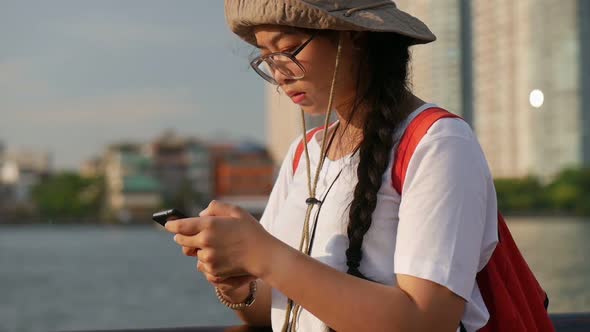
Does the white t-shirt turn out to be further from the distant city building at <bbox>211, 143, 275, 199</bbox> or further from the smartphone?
the distant city building at <bbox>211, 143, 275, 199</bbox>

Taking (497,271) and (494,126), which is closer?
(497,271)

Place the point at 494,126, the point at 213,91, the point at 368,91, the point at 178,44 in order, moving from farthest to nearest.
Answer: the point at 178,44 → the point at 213,91 → the point at 494,126 → the point at 368,91

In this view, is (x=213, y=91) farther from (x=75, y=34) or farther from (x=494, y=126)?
(x=494, y=126)

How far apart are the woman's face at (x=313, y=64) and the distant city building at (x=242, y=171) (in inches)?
1849

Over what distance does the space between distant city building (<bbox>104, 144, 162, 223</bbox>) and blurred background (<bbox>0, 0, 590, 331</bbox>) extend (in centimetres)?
15

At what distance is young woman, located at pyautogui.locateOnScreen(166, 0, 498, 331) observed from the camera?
0.69 m

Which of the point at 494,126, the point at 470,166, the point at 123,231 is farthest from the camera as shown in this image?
the point at 123,231

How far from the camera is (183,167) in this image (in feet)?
198

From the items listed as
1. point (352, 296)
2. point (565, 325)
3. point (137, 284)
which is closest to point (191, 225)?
point (352, 296)

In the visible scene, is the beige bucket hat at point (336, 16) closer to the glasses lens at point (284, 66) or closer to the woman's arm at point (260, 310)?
the glasses lens at point (284, 66)

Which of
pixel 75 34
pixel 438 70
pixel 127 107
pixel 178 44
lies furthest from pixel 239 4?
pixel 75 34

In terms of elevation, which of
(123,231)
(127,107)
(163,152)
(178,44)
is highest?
(178,44)

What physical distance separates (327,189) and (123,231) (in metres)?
66.7

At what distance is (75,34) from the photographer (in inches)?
2479
